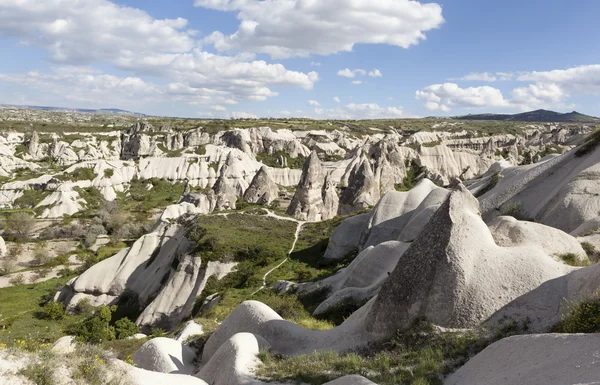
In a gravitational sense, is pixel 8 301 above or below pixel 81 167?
below

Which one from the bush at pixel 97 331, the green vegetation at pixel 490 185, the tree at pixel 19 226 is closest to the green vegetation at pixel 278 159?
the tree at pixel 19 226

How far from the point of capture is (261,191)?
72062 mm

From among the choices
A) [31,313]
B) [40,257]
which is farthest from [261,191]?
[31,313]

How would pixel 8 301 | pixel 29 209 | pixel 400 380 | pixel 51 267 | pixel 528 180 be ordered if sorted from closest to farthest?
1. pixel 400 380
2. pixel 528 180
3. pixel 8 301
4. pixel 51 267
5. pixel 29 209

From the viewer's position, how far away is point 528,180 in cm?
2495

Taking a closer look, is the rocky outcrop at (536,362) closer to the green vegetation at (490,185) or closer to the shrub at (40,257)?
the green vegetation at (490,185)

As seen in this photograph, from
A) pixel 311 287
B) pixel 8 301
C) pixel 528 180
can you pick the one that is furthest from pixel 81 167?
pixel 528 180

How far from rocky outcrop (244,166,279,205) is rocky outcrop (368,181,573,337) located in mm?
59805

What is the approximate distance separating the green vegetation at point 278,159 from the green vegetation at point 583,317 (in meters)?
104

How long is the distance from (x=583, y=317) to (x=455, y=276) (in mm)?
3086

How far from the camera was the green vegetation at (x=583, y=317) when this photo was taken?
813 cm

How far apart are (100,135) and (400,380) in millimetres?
153354

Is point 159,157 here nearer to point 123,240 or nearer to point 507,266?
point 123,240

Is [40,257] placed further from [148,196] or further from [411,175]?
[411,175]
